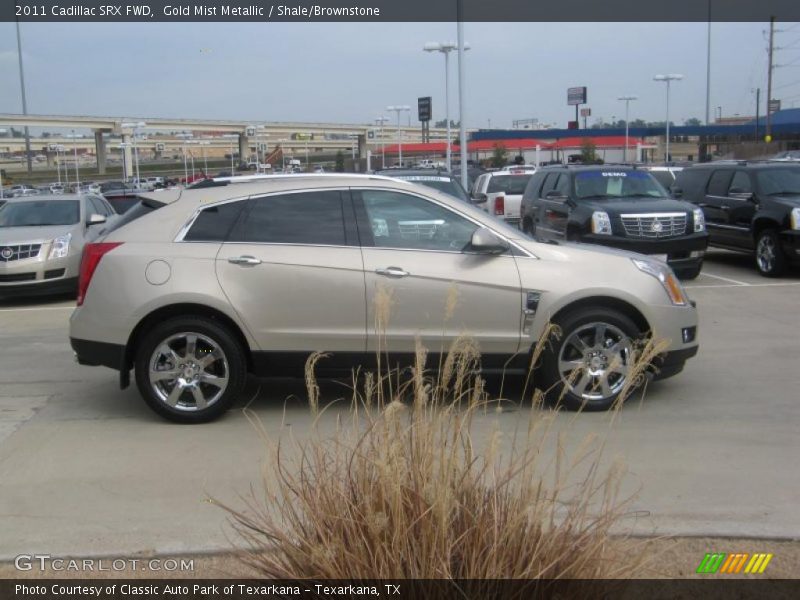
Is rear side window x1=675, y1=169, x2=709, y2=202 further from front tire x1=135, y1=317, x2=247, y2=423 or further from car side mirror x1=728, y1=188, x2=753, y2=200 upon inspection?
front tire x1=135, y1=317, x2=247, y2=423

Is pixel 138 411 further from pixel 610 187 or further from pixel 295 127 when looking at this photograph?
pixel 295 127

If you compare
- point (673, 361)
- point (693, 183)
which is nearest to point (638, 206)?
point (693, 183)

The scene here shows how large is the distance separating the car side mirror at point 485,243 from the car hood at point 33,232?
9.17 m

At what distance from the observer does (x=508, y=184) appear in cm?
2250

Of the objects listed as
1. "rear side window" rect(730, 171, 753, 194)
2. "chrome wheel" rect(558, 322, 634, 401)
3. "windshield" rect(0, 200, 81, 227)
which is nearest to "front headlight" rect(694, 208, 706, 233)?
"rear side window" rect(730, 171, 753, 194)

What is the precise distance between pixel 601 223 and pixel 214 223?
7.92 m

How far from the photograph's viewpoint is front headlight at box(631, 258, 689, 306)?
6.36 metres

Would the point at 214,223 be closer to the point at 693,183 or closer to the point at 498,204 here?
the point at 693,183

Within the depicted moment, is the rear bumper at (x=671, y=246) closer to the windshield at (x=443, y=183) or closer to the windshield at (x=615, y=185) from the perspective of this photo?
the windshield at (x=615, y=185)

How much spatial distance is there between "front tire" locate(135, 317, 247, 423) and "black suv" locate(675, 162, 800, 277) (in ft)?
32.8

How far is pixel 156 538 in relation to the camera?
13.8ft

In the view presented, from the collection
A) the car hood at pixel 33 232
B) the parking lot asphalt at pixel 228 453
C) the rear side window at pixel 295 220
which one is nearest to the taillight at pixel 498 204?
the car hood at pixel 33 232

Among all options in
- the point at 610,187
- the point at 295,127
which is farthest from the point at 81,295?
the point at 295,127

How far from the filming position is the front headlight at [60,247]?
12891 millimetres
